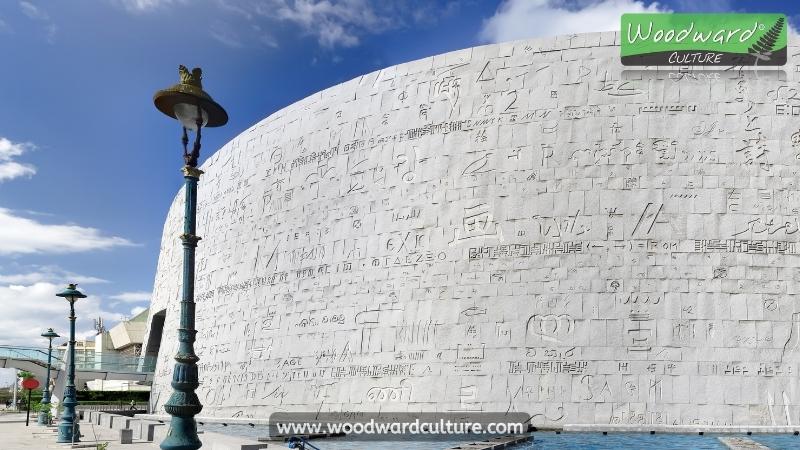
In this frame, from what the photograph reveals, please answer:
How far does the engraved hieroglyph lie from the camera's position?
17031 millimetres

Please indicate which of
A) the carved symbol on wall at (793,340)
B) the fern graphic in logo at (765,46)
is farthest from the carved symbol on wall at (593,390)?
the fern graphic in logo at (765,46)

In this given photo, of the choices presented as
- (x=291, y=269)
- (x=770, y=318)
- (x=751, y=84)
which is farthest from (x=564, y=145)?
(x=291, y=269)

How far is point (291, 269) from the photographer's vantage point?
22.7 meters

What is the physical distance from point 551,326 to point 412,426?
13.7ft

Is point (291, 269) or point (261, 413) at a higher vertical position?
point (291, 269)

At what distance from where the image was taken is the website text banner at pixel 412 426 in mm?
16984

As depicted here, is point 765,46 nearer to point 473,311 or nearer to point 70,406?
point 473,311

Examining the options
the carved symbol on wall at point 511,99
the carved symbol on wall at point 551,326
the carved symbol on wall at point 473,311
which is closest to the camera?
the carved symbol on wall at point 551,326

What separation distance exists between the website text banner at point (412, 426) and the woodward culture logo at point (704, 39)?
967 cm

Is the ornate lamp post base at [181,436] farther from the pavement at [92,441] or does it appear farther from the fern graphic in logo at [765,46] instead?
the fern graphic in logo at [765,46]

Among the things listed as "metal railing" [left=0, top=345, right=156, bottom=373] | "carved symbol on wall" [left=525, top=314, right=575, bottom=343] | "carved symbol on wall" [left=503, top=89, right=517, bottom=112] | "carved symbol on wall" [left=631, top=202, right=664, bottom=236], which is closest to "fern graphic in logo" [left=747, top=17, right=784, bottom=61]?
"carved symbol on wall" [left=631, top=202, right=664, bottom=236]

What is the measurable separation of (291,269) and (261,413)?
14.3ft

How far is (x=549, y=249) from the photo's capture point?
1833 cm

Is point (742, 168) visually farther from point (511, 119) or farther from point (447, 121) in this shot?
point (447, 121)
